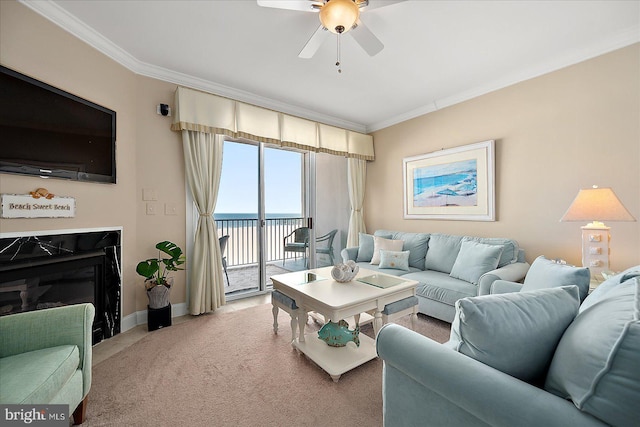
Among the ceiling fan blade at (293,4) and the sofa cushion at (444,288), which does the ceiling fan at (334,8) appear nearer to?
the ceiling fan blade at (293,4)

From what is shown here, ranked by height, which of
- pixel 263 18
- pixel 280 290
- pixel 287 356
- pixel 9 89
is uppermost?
pixel 263 18

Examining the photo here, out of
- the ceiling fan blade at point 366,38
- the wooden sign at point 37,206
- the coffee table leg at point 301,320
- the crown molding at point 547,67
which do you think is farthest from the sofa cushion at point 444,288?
the wooden sign at point 37,206

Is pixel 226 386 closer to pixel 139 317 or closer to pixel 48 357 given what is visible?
pixel 48 357

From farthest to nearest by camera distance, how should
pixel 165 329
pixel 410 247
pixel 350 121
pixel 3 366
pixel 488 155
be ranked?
1. pixel 350 121
2. pixel 410 247
3. pixel 488 155
4. pixel 165 329
5. pixel 3 366

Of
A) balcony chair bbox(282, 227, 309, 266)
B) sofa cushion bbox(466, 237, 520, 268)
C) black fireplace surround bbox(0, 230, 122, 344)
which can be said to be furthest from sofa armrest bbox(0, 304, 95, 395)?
sofa cushion bbox(466, 237, 520, 268)

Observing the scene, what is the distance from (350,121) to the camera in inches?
175

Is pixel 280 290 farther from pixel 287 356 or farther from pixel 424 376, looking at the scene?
pixel 424 376

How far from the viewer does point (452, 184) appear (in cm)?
344

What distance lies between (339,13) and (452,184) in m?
2.59

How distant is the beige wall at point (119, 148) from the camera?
1.82 m

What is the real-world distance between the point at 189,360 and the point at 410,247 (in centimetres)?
274

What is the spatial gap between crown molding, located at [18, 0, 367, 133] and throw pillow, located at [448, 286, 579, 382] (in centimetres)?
324

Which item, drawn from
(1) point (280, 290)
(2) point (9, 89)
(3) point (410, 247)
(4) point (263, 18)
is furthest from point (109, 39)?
(3) point (410, 247)

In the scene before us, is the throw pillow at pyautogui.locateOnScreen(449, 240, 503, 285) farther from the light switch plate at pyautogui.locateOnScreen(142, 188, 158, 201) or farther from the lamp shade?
the light switch plate at pyautogui.locateOnScreen(142, 188, 158, 201)
